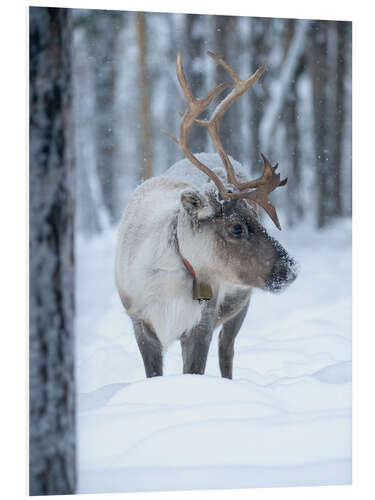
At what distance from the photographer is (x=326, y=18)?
4.28m

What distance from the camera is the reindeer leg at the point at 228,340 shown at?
4.07 m

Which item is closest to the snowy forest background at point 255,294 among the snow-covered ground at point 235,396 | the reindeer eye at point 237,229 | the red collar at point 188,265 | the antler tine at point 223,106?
the snow-covered ground at point 235,396

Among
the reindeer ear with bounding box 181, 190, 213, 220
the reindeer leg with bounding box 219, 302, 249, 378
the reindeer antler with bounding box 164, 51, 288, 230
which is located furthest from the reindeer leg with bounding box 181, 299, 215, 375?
the reindeer antler with bounding box 164, 51, 288, 230

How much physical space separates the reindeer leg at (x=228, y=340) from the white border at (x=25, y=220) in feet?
1.94

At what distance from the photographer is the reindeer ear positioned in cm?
384

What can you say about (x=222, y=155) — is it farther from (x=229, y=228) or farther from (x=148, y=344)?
(x=148, y=344)

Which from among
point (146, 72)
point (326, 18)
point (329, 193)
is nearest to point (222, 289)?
point (329, 193)

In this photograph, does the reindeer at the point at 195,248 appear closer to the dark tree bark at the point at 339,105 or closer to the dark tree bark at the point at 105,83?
the dark tree bark at the point at 105,83

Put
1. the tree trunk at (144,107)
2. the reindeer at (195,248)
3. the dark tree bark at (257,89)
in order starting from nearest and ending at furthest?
the reindeer at (195,248)
the tree trunk at (144,107)
the dark tree bark at (257,89)

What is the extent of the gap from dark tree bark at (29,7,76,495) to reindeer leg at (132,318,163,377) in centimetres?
80

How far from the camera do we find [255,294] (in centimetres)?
422

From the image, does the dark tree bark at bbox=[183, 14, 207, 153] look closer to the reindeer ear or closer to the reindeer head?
the reindeer head
